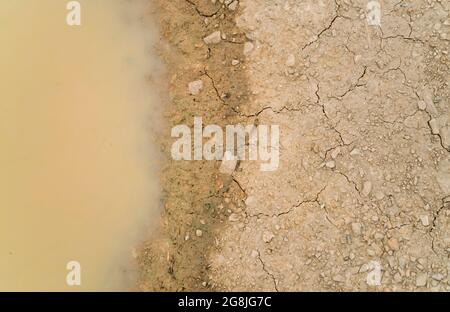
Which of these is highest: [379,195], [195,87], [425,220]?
[195,87]

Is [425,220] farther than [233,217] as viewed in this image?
No

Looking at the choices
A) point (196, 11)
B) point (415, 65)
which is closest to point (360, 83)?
point (415, 65)

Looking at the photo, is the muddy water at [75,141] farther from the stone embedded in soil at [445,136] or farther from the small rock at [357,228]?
the stone embedded in soil at [445,136]

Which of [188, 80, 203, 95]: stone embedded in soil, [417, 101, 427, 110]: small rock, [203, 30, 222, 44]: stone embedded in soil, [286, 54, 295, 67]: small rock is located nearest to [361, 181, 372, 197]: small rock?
[417, 101, 427, 110]: small rock

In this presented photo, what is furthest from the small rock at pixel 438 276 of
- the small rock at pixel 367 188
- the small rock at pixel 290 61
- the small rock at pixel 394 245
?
the small rock at pixel 290 61

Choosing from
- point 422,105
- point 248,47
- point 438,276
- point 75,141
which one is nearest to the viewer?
point 438,276

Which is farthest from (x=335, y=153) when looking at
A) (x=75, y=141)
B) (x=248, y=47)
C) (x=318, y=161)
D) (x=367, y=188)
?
(x=75, y=141)

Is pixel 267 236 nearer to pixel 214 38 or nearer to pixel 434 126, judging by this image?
pixel 434 126
